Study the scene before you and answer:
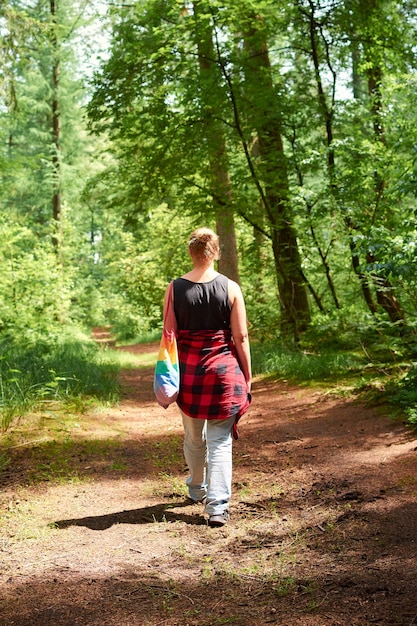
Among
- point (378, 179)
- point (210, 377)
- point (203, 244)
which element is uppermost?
point (378, 179)

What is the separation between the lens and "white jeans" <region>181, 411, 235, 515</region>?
4.38 meters

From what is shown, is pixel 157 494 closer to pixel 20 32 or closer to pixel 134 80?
pixel 134 80

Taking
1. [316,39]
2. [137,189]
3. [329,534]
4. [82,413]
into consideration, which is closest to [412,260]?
[329,534]

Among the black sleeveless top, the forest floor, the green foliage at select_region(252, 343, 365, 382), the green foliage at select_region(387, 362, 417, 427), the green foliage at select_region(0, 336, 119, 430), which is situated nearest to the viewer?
the forest floor

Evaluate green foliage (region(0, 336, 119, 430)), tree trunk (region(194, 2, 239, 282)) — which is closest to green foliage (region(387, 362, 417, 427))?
green foliage (region(0, 336, 119, 430))

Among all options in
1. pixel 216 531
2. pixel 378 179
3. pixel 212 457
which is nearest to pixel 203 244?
pixel 212 457

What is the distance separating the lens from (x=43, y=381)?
859cm

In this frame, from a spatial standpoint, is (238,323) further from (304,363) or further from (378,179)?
(378,179)

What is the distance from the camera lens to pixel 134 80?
11859 mm

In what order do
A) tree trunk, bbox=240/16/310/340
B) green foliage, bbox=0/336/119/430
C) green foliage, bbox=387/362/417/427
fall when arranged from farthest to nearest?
tree trunk, bbox=240/16/310/340 → green foliage, bbox=0/336/119/430 → green foliage, bbox=387/362/417/427

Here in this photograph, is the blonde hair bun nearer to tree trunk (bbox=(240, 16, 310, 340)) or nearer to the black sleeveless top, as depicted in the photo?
the black sleeveless top

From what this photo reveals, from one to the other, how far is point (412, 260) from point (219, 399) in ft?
8.12

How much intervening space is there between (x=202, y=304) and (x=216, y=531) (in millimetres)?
1542

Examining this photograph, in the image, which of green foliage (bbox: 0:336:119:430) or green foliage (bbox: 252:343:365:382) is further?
green foliage (bbox: 252:343:365:382)
